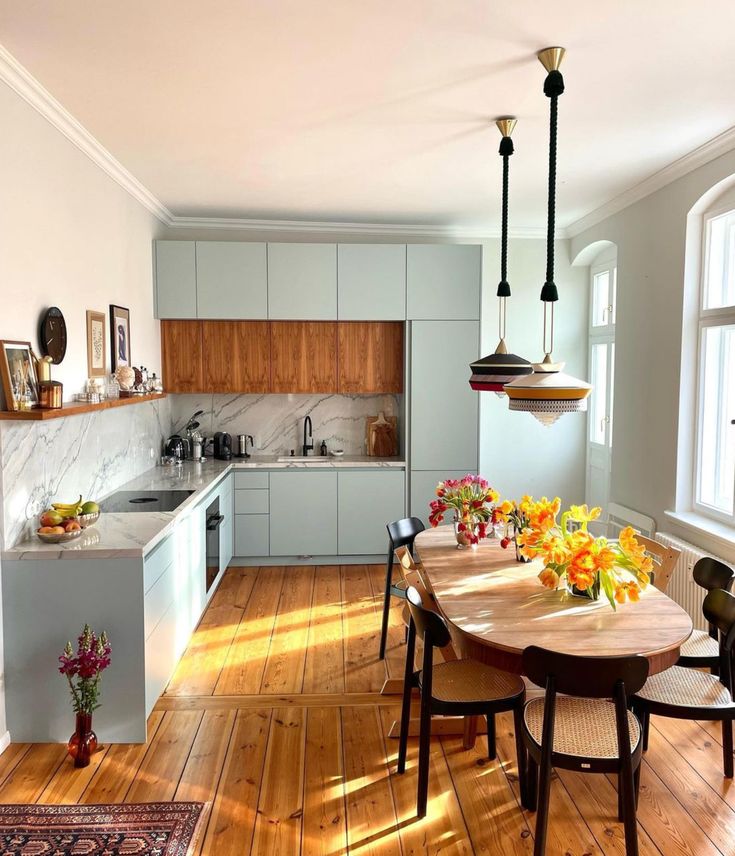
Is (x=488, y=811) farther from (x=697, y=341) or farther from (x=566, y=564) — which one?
(x=697, y=341)

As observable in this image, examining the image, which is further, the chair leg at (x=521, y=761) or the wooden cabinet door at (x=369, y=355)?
the wooden cabinet door at (x=369, y=355)

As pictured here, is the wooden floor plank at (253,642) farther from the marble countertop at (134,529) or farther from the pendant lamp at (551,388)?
the pendant lamp at (551,388)

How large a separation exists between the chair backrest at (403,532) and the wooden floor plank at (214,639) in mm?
1180

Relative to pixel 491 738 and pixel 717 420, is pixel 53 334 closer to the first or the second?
pixel 491 738

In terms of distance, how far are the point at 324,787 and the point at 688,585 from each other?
7.91 feet

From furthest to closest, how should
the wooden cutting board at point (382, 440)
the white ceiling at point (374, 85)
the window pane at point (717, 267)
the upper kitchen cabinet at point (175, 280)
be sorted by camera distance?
the wooden cutting board at point (382, 440) → the upper kitchen cabinet at point (175, 280) → the window pane at point (717, 267) → the white ceiling at point (374, 85)

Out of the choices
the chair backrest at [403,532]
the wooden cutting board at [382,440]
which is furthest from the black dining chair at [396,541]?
the wooden cutting board at [382,440]

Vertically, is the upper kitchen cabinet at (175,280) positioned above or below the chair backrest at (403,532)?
above

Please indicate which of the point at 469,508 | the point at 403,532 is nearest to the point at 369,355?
the point at 403,532

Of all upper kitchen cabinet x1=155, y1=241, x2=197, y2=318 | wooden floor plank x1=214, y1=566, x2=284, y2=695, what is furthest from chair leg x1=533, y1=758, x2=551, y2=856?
upper kitchen cabinet x1=155, y1=241, x2=197, y2=318

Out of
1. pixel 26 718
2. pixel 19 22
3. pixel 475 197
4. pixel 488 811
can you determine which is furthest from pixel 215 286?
pixel 488 811

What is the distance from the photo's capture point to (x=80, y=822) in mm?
2533

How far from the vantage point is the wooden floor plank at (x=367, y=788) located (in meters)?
2.46

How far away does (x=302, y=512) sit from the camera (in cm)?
573
